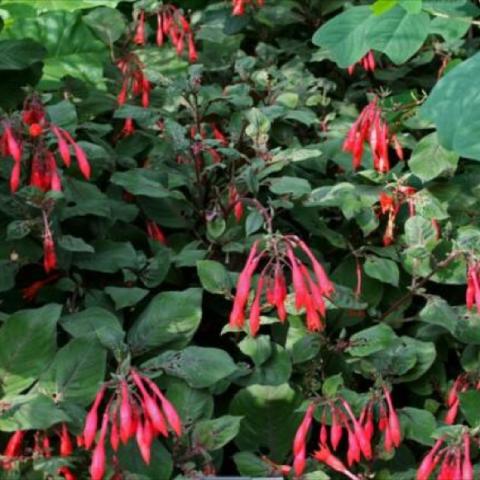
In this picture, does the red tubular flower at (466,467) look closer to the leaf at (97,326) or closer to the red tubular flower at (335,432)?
the red tubular flower at (335,432)

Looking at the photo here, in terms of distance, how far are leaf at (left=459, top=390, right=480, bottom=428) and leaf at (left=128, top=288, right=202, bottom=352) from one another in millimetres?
496

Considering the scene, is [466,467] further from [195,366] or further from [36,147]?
[36,147]

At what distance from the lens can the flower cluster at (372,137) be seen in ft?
7.84

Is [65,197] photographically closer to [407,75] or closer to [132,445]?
[132,445]

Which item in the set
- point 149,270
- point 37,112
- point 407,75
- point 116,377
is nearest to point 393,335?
point 149,270

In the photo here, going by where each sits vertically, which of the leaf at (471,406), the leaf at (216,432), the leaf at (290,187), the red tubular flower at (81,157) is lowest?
the leaf at (471,406)

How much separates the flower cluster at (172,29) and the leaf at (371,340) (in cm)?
122

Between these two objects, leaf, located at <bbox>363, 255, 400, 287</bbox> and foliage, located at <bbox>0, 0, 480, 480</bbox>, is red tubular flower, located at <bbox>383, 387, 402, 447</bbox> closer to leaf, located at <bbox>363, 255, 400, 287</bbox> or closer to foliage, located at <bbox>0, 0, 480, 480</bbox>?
foliage, located at <bbox>0, 0, 480, 480</bbox>

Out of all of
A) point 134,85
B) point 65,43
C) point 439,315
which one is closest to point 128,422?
point 439,315

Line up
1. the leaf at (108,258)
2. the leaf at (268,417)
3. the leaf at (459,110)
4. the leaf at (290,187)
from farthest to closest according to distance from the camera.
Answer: the leaf at (290,187)
the leaf at (108,258)
the leaf at (268,417)
the leaf at (459,110)

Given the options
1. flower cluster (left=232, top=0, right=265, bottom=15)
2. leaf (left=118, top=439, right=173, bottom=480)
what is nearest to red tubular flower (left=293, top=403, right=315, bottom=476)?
leaf (left=118, top=439, right=173, bottom=480)

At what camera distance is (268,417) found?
1.94 metres

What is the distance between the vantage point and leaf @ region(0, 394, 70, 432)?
5.60ft

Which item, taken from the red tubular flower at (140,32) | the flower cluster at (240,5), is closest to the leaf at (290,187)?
the red tubular flower at (140,32)
